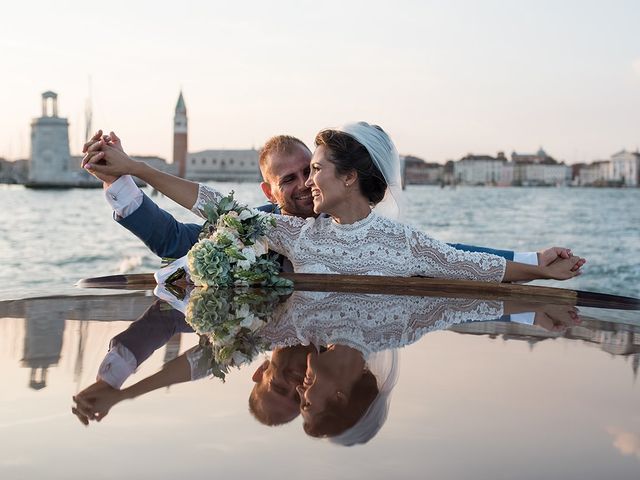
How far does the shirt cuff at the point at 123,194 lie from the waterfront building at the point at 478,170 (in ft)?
282

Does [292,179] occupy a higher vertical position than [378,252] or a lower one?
higher

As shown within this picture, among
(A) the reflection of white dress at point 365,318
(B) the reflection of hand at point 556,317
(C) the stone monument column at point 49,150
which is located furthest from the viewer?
(C) the stone monument column at point 49,150

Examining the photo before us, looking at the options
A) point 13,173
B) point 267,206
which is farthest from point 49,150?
point 267,206

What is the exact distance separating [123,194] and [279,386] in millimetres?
1178

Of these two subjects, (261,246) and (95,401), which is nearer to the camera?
(95,401)

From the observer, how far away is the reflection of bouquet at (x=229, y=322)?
4.04 feet

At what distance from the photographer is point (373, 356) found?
1.24 metres

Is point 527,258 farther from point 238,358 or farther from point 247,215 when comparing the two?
point 238,358

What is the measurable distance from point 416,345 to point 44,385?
0.56 meters

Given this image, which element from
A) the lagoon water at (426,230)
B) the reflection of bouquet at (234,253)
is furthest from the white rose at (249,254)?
the lagoon water at (426,230)

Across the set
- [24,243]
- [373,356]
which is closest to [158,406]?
[373,356]

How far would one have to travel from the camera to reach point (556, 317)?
66.9 inches

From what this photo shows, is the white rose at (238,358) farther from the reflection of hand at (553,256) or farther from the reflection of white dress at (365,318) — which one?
the reflection of hand at (553,256)

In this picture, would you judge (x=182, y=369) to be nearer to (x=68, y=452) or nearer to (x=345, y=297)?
(x=68, y=452)
